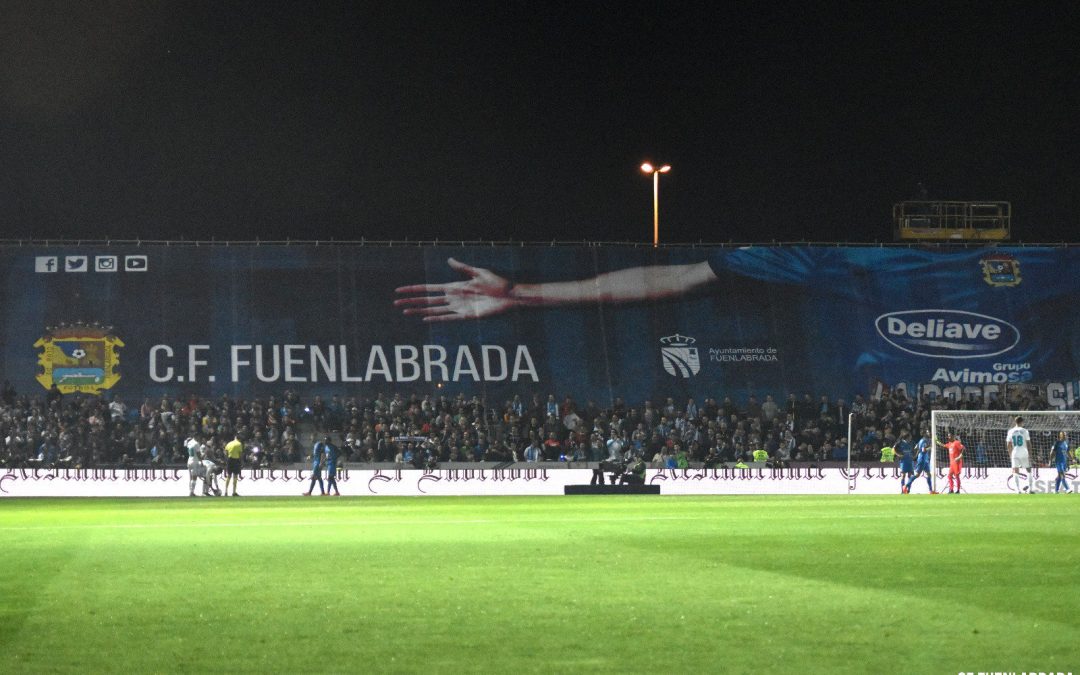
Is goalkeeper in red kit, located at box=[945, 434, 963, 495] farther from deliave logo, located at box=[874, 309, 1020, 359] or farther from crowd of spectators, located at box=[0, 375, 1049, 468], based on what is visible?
deliave logo, located at box=[874, 309, 1020, 359]

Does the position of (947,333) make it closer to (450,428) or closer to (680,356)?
(680,356)

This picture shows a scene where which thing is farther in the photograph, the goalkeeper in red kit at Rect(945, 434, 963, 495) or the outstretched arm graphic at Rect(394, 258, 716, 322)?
the outstretched arm graphic at Rect(394, 258, 716, 322)

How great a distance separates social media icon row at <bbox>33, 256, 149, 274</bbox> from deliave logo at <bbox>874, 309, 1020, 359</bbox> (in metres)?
31.4

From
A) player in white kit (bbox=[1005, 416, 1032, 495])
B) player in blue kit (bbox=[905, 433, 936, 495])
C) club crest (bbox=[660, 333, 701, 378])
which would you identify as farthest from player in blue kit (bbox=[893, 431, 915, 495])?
club crest (bbox=[660, 333, 701, 378])

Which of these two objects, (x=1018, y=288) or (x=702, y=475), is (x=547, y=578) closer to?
(x=702, y=475)

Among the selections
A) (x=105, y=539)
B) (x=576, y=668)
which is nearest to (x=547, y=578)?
(x=576, y=668)

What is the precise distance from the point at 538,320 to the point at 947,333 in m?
17.4

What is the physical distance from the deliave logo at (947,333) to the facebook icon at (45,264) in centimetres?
3438

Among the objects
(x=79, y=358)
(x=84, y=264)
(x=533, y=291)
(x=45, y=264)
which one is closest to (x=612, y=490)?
(x=533, y=291)

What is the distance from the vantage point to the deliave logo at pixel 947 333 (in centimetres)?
5622

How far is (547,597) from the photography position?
1062cm

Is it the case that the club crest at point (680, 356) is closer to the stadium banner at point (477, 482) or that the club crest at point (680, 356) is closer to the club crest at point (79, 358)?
the stadium banner at point (477, 482)

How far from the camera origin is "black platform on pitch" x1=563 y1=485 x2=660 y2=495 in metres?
38.3

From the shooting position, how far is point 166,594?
36.2 ft
